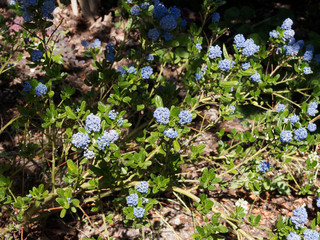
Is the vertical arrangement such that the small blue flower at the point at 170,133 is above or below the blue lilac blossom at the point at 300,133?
above

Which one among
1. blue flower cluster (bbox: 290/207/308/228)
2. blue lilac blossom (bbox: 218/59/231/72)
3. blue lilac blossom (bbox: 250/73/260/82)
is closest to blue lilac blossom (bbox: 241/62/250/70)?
blue lilac blossom (bbox: 218/59/231/72)

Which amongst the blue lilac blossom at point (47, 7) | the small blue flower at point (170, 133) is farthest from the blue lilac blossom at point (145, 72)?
the blue lilac blossom at point (47, 7)

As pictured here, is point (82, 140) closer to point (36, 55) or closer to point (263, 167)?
point (36, 55)

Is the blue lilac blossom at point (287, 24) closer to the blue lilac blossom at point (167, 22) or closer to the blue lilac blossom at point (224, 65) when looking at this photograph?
the blue lilac blossom at point (224, 65)

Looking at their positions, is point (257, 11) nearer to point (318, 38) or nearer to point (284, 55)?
point (318, 38)

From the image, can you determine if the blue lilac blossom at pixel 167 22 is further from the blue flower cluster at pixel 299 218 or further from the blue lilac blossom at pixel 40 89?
the blue flower cluster at pixel 299 218

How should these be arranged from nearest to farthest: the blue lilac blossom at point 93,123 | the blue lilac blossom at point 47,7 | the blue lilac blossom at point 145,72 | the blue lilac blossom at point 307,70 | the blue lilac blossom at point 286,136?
1. the blue lilac blossom at point 93,123
2. the blue lilac blossom at point 47,7
3. the blue lilac blossom at point 286,136
4. the blue lilac blossom at point 145,72
5. the blue lilac blossom at point 307,70

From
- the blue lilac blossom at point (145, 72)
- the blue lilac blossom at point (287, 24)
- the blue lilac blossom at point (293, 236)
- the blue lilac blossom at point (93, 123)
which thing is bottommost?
the blue lilac blossom at point (293, 236)

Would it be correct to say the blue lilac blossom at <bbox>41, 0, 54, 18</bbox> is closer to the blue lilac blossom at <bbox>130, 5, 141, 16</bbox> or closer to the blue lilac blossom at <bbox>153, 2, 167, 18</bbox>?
the blue lilac blossom at <bbox>130, 5, 141, 16</bbox>

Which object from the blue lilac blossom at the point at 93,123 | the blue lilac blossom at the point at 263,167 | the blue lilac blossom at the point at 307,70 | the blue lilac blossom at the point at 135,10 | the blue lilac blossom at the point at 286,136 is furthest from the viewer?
the blue lilac blossom at the point at 307,70

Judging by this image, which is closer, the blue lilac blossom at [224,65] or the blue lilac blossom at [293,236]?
the blue lilac blossom at [293,236]

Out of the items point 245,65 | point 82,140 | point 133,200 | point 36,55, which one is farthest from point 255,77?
point 36,55

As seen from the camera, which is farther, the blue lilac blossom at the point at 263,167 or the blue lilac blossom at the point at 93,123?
the blue lilac blossom at the point at 263,167

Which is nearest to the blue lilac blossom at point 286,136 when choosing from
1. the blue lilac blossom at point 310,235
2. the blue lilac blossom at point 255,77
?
the blue lilac blossom at point 310,235
